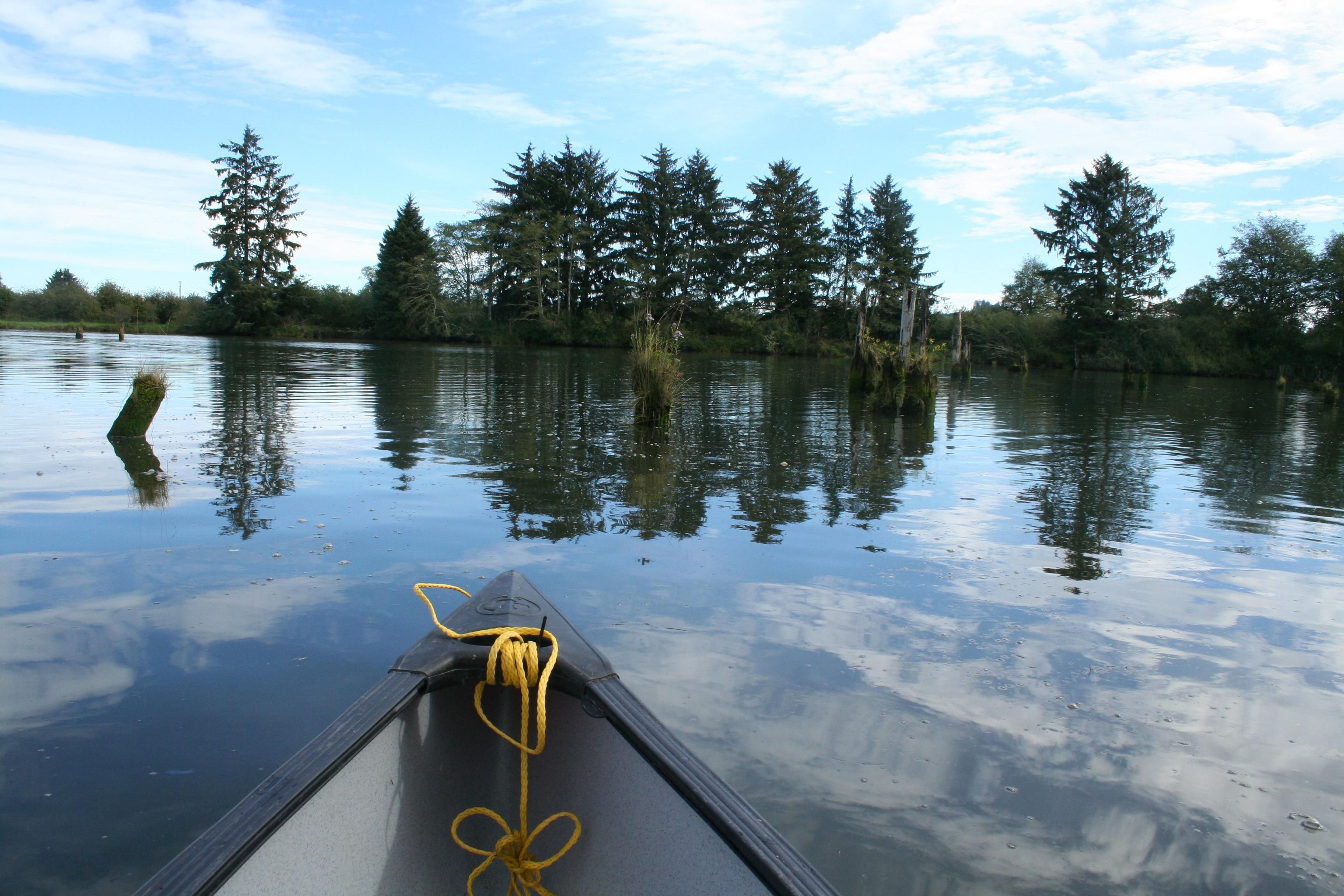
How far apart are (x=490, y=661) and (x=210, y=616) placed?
269 centimetres

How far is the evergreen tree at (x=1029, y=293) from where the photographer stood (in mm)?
66062

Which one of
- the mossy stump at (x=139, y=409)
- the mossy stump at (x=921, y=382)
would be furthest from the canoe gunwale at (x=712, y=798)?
the mossy stump at (x=921, y=382)

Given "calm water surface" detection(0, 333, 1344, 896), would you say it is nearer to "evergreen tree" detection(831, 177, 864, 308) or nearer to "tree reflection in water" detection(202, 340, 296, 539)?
"tree reflection in water" detection(202, 340, 296, 539)

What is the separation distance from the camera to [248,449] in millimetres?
9516

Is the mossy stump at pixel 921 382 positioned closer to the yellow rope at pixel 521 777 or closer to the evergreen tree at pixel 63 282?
the yellow rope at pixel 521 777

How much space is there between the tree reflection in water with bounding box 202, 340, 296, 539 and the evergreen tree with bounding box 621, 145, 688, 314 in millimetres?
38473

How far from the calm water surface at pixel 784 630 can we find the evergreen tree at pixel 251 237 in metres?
53.5

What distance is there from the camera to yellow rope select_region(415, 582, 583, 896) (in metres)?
2.30

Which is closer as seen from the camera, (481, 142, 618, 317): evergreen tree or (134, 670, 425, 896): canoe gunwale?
(134, 670, 425, 896): canoe gunwale

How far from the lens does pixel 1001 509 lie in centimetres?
769

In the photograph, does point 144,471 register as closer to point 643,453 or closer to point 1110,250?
point 643,453

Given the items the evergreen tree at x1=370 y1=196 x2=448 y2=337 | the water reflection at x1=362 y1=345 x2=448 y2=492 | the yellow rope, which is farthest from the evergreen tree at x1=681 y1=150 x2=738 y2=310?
the yellow rope

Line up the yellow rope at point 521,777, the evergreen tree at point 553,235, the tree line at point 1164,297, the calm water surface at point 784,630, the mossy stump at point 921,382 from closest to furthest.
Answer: the yellow rope at point 521,777 → the calm water surface at point 784,630 → the mossy stump at point 921,382 → the tree line at point 1164,297 → the evergreen tree at point 553,235

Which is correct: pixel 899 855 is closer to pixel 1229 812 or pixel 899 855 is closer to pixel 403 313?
pixel 1229 812
